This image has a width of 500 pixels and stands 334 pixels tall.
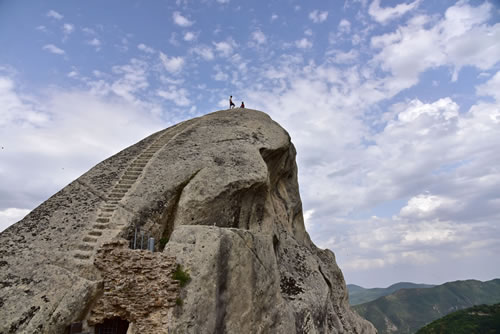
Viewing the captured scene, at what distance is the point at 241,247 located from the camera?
12.2m

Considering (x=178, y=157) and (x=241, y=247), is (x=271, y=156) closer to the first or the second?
(x=178, y=157)

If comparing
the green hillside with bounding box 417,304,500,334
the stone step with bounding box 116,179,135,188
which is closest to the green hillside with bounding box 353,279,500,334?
the green hillside with bounding box 417,304,500,334

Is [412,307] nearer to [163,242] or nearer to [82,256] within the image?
[163,242]

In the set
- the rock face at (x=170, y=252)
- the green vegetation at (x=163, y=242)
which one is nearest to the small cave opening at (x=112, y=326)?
the rock face at (x=170, y=252)

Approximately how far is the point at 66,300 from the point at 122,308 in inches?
64.4

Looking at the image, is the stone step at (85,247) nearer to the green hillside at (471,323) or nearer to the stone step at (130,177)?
the stone step at (130,177)

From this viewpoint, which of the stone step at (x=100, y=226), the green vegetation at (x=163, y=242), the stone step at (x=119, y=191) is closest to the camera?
the stone step at (x=100, y=226)

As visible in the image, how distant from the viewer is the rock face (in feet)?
34.1

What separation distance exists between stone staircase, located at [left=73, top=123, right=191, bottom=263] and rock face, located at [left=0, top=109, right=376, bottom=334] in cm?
5

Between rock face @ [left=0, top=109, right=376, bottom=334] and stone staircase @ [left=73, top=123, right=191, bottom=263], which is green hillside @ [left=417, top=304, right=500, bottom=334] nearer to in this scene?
rock face @ [left=0, top=109, right=376, bottom=334]

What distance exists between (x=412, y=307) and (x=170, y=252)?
196708 mm

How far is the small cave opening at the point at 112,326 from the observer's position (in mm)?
11125

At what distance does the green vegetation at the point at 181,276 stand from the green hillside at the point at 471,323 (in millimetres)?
81491

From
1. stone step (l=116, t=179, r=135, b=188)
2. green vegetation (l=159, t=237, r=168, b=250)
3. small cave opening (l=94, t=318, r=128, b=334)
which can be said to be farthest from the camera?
stone step (l=116, t=179, r=135, b=188)
